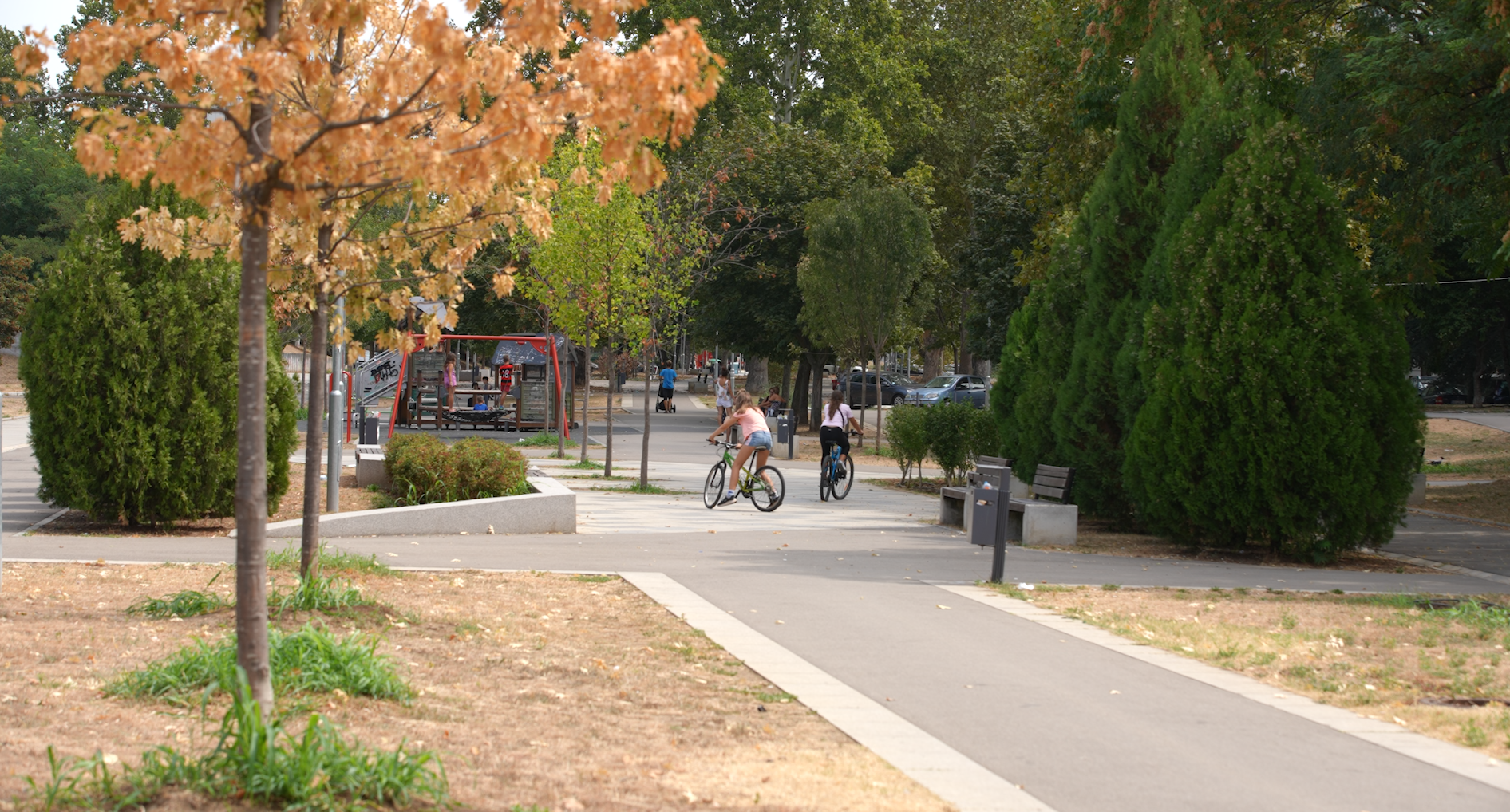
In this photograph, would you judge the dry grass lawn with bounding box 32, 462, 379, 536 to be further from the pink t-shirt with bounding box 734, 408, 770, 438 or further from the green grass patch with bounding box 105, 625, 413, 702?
the green grass patch with bounding box 105, 625, 413, 702

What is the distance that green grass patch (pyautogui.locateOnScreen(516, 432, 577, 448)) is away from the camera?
3022 cm

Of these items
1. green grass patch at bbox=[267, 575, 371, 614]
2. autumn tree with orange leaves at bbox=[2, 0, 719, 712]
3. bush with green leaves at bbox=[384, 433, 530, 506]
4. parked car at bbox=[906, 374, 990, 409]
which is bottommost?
green grass patch at bbox=[267, 575, 371, 614]

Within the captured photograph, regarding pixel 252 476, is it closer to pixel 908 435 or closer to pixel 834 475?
pixel 834 475

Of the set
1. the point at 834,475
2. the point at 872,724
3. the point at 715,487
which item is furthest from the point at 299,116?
the point at 834,475

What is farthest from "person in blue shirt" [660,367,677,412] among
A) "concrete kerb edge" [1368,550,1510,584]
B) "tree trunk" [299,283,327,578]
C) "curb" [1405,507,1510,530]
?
"tree trunk" [299,283,327,578]

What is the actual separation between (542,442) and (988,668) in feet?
77.9

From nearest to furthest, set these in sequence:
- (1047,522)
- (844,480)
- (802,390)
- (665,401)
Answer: (1047,522), (844,480), (802,390), (665,401)

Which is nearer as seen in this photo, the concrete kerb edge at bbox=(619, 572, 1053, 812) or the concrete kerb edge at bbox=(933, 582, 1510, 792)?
the concrete kerb edge at bbox=(619, 572, 1053, 812)

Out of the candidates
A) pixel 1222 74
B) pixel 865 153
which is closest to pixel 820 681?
pixel 1222 74

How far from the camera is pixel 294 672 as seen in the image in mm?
5812

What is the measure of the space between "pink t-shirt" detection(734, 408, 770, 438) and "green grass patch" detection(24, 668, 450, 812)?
13203mm

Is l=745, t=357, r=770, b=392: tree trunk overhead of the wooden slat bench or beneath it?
overhead

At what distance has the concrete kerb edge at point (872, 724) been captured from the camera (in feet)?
16.3

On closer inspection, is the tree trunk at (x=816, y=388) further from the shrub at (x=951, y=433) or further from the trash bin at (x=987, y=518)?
the trash bin at (x=987, y=518)
